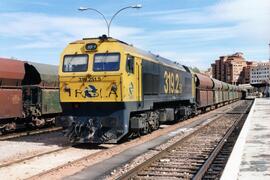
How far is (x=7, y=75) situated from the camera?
61.3 ft

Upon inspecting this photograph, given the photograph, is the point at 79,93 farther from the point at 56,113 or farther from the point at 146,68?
the point at 56,113

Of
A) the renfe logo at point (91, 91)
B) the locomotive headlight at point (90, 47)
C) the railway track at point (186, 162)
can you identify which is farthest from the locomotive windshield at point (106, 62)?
the railway track at point (186, 162)

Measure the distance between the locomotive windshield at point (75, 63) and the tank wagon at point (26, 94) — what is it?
4.26 m

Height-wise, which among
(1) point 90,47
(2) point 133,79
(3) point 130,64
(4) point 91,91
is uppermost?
(1) point 90,47

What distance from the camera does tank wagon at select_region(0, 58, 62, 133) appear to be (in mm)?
18703

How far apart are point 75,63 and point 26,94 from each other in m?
6.67

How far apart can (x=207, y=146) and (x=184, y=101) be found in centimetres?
1178

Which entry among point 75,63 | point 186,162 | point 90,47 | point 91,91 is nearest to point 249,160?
point 186,162

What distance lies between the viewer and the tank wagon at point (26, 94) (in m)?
18.7

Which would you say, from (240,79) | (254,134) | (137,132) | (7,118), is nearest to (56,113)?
(7,118)

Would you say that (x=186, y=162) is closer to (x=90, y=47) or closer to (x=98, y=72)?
(x=98, y=72)

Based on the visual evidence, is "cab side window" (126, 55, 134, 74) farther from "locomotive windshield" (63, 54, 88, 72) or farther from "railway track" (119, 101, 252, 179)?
"railway track" (119, 101, 252, 179)

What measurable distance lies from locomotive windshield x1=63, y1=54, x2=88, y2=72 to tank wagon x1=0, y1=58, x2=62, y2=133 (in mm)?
4259

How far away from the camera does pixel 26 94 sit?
830 inches
